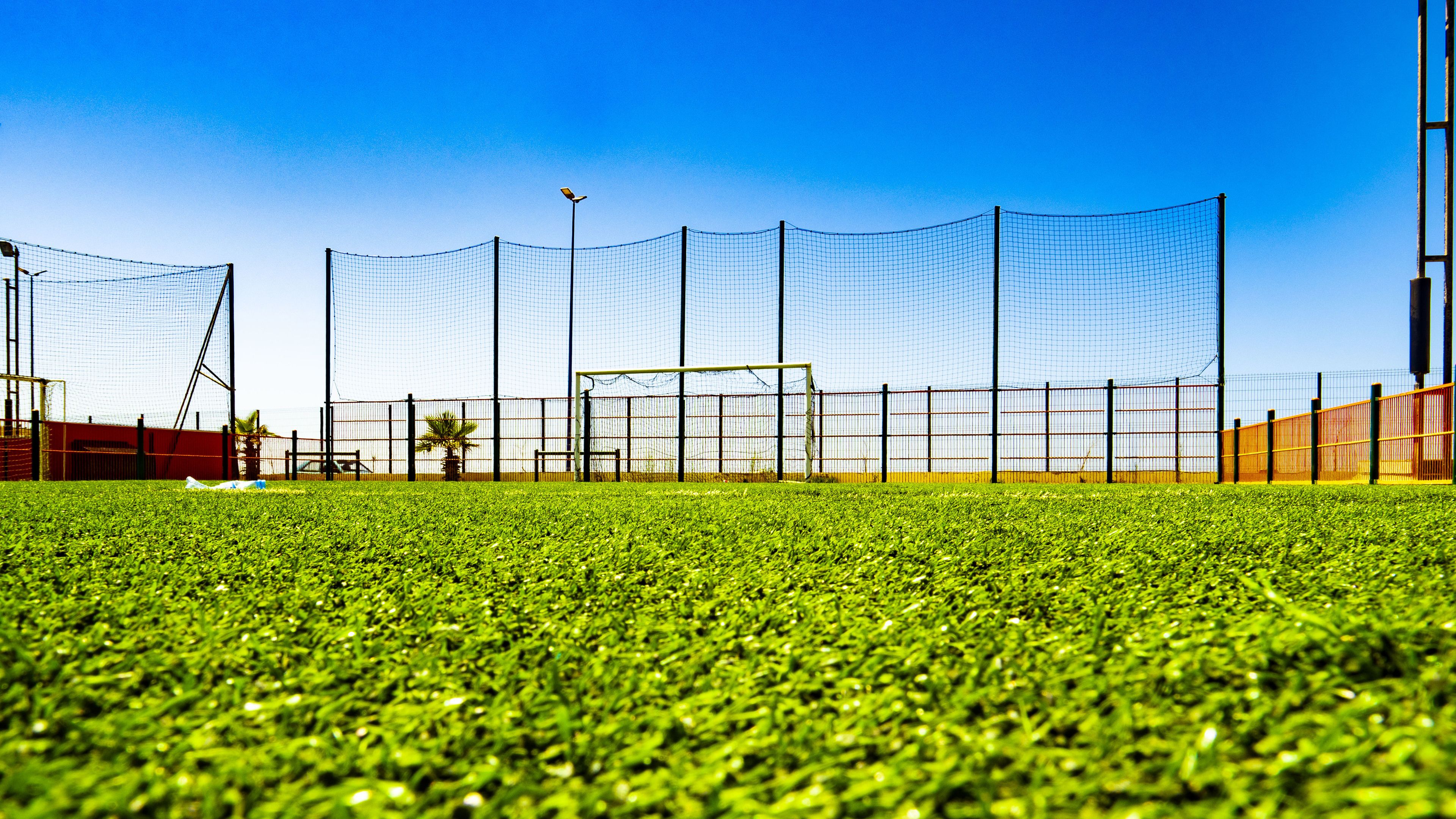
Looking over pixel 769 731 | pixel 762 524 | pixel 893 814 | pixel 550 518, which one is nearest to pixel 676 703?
pixel 769 731

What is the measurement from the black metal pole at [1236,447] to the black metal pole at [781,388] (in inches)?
249

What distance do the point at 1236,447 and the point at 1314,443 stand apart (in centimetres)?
103

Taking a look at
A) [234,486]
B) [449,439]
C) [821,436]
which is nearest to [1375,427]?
[821,436]

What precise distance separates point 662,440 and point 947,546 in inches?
484

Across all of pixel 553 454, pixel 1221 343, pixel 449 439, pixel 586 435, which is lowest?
pixel 553 454

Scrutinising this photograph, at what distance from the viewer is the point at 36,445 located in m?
12.1

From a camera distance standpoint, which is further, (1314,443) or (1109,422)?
(1109,422)

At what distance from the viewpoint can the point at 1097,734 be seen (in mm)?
692

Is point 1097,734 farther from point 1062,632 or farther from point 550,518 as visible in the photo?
point 550,518

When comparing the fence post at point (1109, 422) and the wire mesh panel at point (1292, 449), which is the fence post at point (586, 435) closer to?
the fence post at point (1109, 422)

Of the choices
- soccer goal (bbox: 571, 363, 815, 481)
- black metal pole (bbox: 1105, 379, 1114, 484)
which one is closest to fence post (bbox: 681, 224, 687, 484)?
soccer goal (bbox: 571, 363, 815, 481)

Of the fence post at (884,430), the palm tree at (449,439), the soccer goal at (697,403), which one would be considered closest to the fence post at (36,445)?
the palm tree at (449,439)

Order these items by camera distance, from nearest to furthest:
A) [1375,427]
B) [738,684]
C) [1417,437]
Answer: [738,684] → [1417,437] → [1375,427]

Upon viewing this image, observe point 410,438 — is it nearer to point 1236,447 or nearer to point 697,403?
point 697,403
